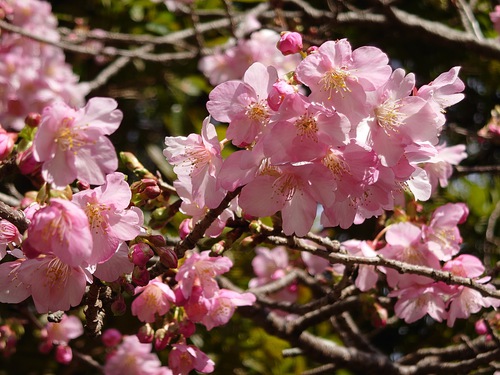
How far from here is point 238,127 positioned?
1.04 meters

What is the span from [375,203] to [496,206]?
1.60 meters

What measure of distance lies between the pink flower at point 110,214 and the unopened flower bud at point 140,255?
25 mm

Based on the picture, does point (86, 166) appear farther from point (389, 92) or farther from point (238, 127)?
point (389, 92)

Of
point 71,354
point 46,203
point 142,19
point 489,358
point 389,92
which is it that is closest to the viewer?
point 46,203

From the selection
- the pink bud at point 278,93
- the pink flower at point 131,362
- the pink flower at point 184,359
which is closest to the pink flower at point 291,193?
the pink bud at point 278,93

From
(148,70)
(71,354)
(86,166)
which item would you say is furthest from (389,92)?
(148,70)

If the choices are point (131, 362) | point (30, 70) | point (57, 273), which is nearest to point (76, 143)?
point (57, 273)

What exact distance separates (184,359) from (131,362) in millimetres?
612

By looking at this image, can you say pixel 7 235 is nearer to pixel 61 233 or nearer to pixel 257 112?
pixel 61 233

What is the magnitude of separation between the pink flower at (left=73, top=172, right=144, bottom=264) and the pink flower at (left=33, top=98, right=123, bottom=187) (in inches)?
2.1

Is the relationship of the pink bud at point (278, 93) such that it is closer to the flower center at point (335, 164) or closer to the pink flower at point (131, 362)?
the flower center at point (335, 164)

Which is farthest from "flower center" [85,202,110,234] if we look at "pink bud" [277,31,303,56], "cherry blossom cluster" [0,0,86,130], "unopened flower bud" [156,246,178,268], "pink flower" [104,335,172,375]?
"cherry blossom cluster" [0,0,86,130]

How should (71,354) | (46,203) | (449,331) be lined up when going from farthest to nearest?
(449,331) < (71,354) < (46,203)

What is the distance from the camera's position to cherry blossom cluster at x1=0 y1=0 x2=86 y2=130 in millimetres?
2812
